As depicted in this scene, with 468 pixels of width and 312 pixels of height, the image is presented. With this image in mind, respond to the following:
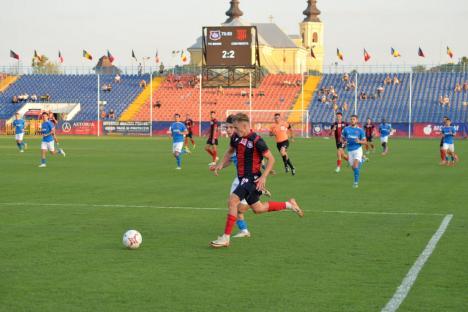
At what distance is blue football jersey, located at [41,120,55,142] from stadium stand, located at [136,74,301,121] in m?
48.2

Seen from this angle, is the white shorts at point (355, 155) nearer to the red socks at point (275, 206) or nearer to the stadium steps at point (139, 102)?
the red socks at point (275, 206)

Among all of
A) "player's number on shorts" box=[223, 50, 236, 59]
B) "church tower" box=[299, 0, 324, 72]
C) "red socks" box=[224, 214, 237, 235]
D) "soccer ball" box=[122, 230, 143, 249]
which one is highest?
"church tower" box=[299, 0, 324, 72]

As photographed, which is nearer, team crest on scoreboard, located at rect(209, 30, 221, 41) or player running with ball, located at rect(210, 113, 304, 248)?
player running with ball, located at rect(210, 113, 304, 248)

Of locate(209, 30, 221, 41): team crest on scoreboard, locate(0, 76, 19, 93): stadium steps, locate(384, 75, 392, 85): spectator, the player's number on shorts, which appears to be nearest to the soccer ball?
locate(209, 30, 221, 41): team crest on scoreboard

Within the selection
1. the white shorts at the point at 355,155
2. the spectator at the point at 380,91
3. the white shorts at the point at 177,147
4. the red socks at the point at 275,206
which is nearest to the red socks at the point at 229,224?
the red socks at the point at 275,206

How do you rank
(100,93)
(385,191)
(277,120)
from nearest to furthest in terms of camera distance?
(385,191) → (277,120) → (100,93)

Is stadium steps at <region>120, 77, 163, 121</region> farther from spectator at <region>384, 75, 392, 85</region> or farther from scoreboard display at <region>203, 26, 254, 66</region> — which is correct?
spectator at <region>384, 75, 392, 85</region>

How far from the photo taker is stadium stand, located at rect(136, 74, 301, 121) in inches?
3206

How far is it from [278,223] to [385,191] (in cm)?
752

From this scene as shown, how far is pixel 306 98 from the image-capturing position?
270 ft

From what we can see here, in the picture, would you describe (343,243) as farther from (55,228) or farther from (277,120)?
(277,120)

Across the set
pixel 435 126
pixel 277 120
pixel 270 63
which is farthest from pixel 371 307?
pixel 270 63

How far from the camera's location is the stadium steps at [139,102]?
81375 mm

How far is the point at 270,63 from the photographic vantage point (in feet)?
428
